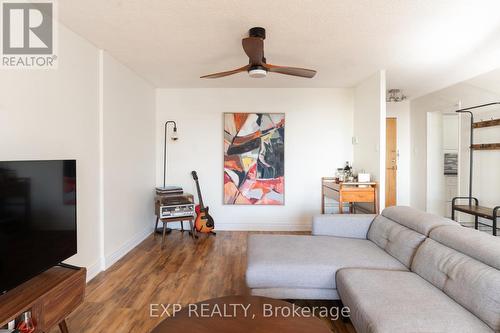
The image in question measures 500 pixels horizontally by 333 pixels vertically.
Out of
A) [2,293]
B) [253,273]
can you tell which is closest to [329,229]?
[253,273]

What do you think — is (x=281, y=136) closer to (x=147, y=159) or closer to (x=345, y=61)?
A: (x=345, y=61)

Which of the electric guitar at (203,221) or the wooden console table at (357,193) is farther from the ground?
the wooden console table at (357,193)

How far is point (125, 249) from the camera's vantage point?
3.46m

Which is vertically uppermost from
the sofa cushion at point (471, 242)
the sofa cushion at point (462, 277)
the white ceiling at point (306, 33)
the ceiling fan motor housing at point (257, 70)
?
the white ceiling at point (306, 33)

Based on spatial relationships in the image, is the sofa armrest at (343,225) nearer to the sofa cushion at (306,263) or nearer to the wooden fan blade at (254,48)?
the sofa cushion at (306,263)

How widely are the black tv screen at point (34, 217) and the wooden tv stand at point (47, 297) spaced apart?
0.08 meters

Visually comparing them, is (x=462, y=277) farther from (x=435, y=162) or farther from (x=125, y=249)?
(x=435, y=162)

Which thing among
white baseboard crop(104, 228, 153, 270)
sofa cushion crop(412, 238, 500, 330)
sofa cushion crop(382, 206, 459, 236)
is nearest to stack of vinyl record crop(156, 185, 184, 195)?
white baseboard crop(104, 228, 153, 270)

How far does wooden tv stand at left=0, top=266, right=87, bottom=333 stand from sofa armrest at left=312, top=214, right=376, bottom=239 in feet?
6.75

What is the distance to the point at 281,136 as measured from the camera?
452cm

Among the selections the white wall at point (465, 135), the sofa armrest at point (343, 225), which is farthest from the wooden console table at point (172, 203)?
the white wall at point (465, 135)

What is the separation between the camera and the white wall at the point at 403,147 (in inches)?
206

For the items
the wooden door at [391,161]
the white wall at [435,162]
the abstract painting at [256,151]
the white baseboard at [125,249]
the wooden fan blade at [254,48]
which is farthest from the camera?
the wooden door at [391,161]

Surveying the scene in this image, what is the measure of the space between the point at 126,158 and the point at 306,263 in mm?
2585
